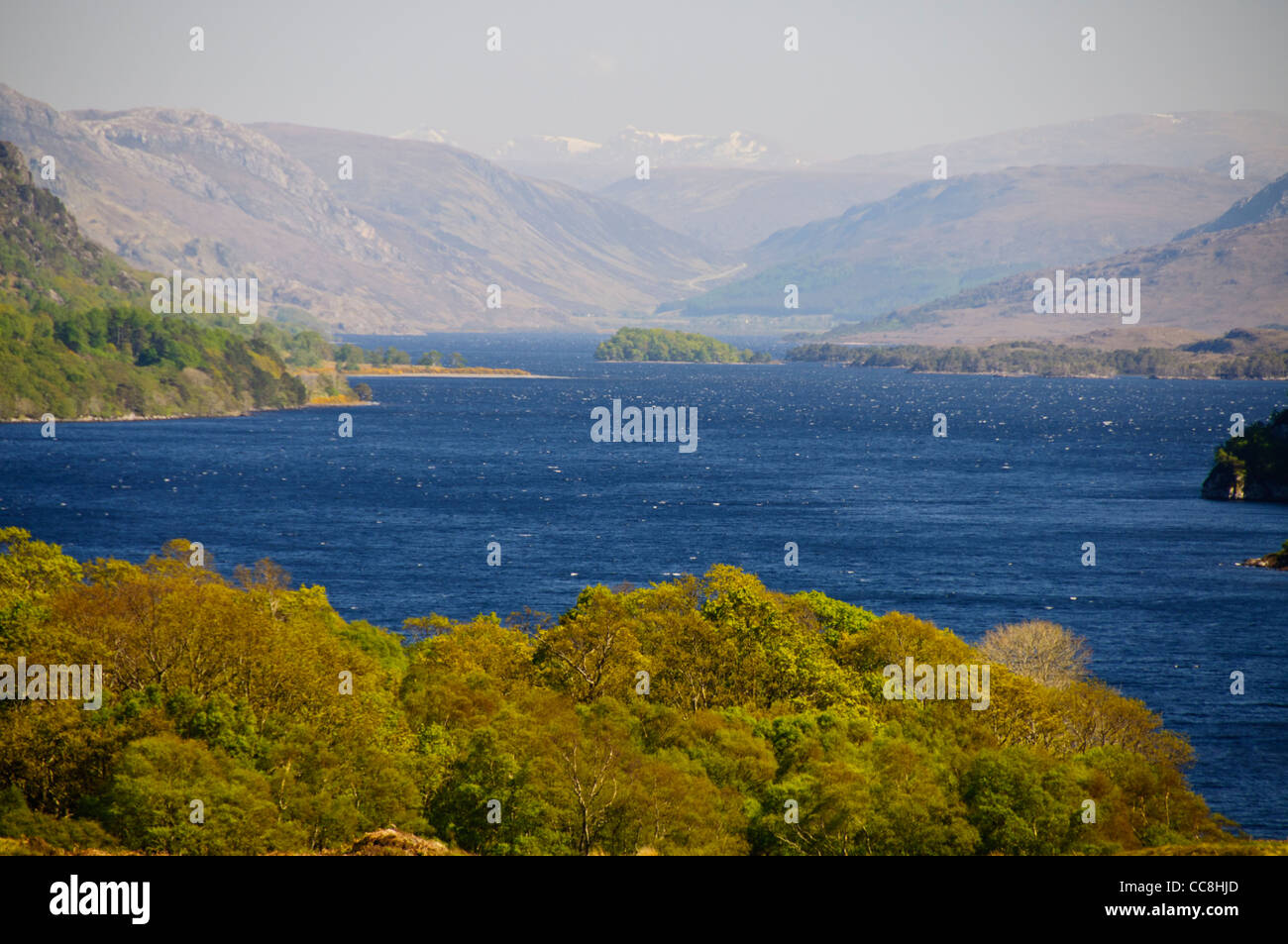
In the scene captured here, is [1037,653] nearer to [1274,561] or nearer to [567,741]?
[567,741]

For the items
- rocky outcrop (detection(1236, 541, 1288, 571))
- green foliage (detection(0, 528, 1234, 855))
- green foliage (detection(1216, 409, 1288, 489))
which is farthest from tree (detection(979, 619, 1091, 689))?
green foliage (detection(1216, 409, 1288, 489))

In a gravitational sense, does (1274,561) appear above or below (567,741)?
below

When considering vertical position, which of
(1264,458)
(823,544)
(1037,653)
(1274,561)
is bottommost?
(1274,561)

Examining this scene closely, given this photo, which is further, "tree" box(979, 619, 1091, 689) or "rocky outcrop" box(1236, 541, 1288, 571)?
"rocky outcrop" box(1236, 541, 1288, 571)

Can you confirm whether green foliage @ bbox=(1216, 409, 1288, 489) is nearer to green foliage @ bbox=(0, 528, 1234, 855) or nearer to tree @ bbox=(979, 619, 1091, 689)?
tree @ bbox=(979, 619, 1091, 689)

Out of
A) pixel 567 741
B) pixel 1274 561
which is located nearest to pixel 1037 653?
pixel 567 741

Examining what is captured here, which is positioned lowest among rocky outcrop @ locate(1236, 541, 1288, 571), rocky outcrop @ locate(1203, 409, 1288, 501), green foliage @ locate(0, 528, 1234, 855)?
rocky outcrop @ locate(1236, 541, 1288, 571)

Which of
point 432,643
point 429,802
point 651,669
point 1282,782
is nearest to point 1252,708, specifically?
point 1282,782

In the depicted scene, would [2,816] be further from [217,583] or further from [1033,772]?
[1033,772]
